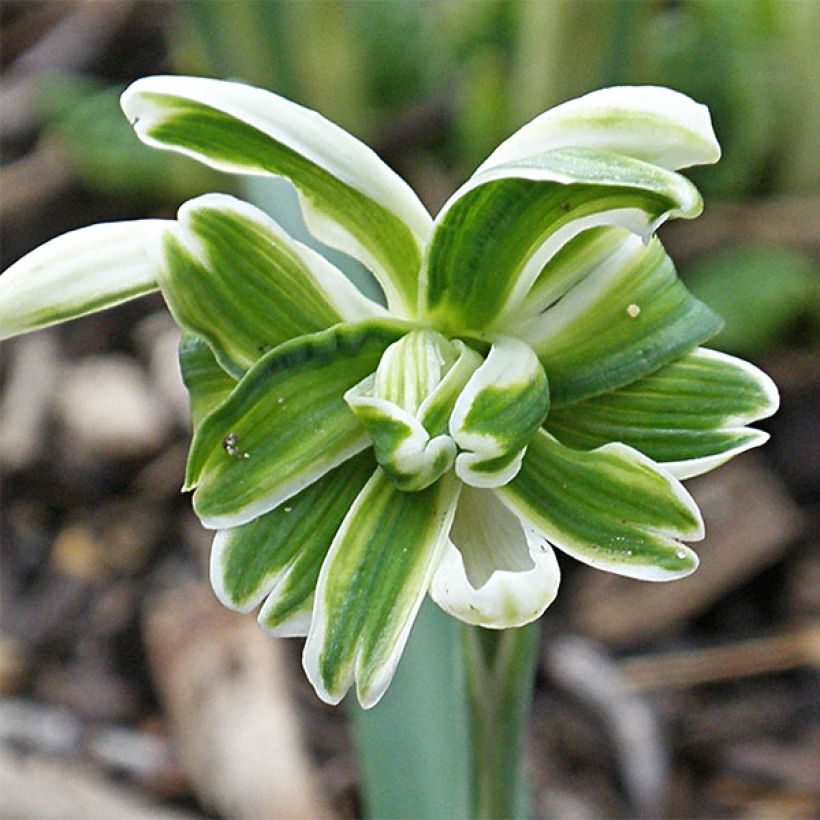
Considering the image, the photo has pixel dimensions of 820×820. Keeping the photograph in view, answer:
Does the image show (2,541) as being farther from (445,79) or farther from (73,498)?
(445,79)

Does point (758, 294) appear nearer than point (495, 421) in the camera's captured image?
No

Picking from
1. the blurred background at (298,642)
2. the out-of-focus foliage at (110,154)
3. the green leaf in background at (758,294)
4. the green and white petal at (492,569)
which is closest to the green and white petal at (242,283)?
the green and white petal at (492,569)

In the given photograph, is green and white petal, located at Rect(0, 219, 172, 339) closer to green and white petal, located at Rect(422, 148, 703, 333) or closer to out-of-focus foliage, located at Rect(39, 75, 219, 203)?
green and white petal, located at Rect(422, 148, 703, 333)

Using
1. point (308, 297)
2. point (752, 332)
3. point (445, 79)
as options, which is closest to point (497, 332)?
point (308, 297)

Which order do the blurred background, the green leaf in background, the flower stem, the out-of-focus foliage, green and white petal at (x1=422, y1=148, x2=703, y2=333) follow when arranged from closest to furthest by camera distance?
green and white petal at (x1=422, y1=148, x2=703, y2=333)
the flower stem
the blurred background
the green leaf in background
the out-of-focus foliage

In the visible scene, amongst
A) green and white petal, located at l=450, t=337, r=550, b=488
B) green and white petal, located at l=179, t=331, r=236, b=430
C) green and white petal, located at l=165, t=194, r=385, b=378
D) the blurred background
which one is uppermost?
green and white petal, located at l=165, t=194, r=385, b=378

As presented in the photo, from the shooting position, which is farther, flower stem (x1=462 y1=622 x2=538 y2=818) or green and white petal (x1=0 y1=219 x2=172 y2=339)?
flower stem (x1=462 y1=622 x2=538 y2=818)

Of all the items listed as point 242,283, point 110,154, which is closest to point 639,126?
point 242,283

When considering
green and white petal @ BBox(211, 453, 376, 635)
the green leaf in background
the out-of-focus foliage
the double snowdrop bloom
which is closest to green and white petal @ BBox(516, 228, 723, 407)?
the double snowdrop bloom

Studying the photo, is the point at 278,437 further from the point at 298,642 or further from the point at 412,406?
the point at 298,642
